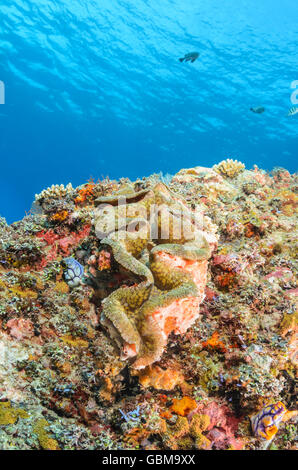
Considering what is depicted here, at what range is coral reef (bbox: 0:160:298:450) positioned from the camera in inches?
101

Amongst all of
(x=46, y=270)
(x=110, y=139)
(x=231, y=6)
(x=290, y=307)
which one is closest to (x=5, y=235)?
(x=46, y=270)

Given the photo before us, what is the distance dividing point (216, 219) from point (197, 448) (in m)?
3.38

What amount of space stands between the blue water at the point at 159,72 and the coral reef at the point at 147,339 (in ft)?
113

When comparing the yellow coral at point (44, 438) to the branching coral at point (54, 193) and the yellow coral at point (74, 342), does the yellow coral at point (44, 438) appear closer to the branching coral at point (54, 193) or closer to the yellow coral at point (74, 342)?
the yellow coral at point (74, 342)

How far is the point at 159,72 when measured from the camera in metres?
42.1

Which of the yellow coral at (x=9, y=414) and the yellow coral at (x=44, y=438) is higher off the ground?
the yellow coral at (x=9, y=414)

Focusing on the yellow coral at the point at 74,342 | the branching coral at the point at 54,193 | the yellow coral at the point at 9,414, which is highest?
the branching coral at the point at 54,193

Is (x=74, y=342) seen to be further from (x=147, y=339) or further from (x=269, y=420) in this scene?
(x=269, y=420)

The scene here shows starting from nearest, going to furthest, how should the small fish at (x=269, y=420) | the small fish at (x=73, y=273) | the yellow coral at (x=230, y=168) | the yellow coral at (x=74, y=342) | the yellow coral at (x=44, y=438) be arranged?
the yellow coral at (x=44, y=438) → the small fish at (x=269, y=420) → the yellow coral at (x=74, y=342) → the small fish at (x=73, y=273) → the yellow coral at (x=230, y=168)

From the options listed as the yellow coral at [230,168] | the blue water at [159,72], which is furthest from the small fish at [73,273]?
the blue water at [159,72]

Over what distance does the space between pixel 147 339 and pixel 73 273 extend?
64.7 inches

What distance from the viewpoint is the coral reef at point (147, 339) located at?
2564 mm

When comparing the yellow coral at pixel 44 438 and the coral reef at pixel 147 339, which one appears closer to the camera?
the yellow coral at pixel 44 438

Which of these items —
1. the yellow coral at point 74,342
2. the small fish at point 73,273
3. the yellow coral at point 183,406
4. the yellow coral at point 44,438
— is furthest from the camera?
the small fish at point 73,273
